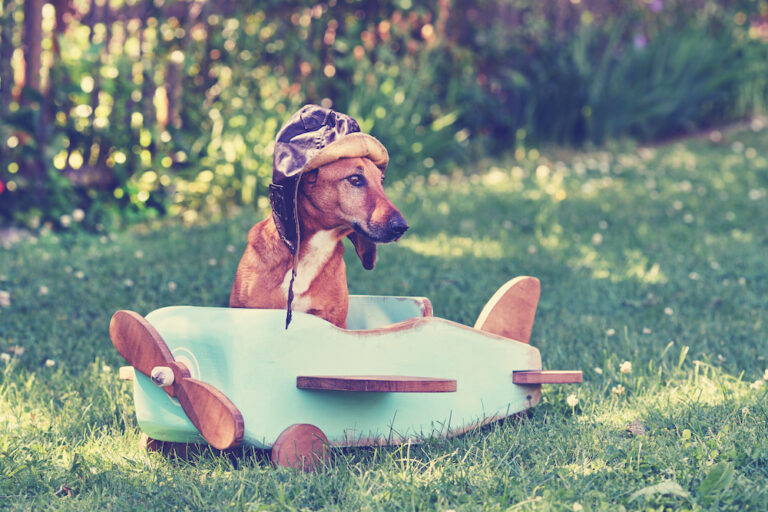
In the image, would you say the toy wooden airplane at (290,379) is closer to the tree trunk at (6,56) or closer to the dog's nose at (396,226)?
the dog's nose at (396,226)

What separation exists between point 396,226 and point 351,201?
174 mm

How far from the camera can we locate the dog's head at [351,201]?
230 cm

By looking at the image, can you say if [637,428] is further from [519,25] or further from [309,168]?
[519,25]

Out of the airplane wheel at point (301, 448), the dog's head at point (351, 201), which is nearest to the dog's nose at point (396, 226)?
the dog's head at point (351, 201)

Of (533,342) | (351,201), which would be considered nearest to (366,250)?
(351,201)

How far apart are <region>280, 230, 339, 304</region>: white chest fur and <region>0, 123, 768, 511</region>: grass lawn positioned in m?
0.49

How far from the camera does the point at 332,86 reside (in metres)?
6.95

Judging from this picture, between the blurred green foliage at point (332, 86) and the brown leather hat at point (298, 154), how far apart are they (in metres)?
3.38

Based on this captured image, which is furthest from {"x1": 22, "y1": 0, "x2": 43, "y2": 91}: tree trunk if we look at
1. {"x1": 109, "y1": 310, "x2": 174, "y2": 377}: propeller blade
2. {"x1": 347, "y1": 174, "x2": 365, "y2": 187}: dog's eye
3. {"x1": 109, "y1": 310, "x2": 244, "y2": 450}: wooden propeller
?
{"x1": 347, "y1": 174, "x2": 365, "y2": 187}: dog's eye

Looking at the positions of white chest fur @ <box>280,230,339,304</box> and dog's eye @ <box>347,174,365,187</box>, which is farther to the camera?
white chest fur @ <box>280,230,339,304</box>

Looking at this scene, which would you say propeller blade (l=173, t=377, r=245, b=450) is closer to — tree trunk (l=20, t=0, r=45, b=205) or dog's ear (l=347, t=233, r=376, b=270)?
dog's ear (l=347, t=233, r=376, b=270)

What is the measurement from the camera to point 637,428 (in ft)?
8.53

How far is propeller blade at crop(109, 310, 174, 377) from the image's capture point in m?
2.35

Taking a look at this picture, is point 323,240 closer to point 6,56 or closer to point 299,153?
point 299,153
